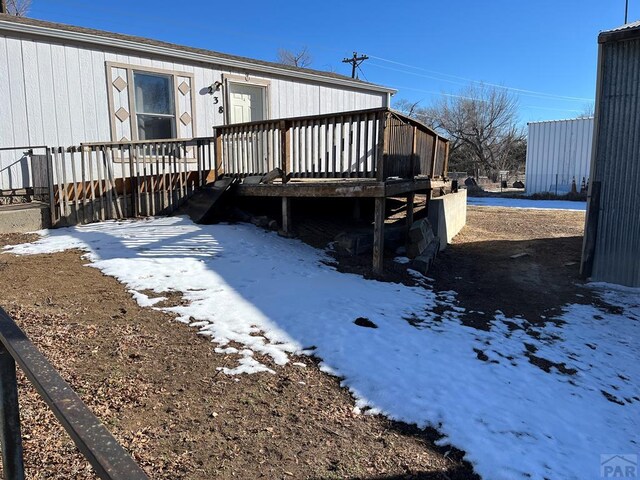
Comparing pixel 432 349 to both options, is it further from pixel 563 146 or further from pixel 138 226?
pixel 563 146

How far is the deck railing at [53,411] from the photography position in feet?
3.44

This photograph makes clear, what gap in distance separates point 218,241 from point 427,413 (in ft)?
14.6

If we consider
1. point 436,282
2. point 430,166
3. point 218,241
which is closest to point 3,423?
point 218,241

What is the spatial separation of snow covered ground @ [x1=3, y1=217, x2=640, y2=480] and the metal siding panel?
50 cm

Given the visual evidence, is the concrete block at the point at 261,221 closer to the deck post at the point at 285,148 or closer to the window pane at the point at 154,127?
the deck post at the point at 285,148

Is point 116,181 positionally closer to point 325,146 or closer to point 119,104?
point 119,104

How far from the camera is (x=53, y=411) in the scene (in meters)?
1.23

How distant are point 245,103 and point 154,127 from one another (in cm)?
238

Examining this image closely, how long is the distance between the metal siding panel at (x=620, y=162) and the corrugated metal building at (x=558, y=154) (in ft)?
54.7

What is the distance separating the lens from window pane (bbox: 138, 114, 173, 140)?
938 cm

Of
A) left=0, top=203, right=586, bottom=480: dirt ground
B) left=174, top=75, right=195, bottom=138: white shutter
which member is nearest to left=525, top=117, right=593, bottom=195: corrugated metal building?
left=174, top=75, right=195, bottom=138: white shutter

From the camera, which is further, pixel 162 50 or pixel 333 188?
pixel 162 50

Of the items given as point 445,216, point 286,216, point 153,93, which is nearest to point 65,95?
point 153,93

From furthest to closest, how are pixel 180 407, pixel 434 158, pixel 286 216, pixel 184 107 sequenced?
1. pixel 434 158
2. pixel 184 107
3. pixel 286 216
4. pixel 180 407
